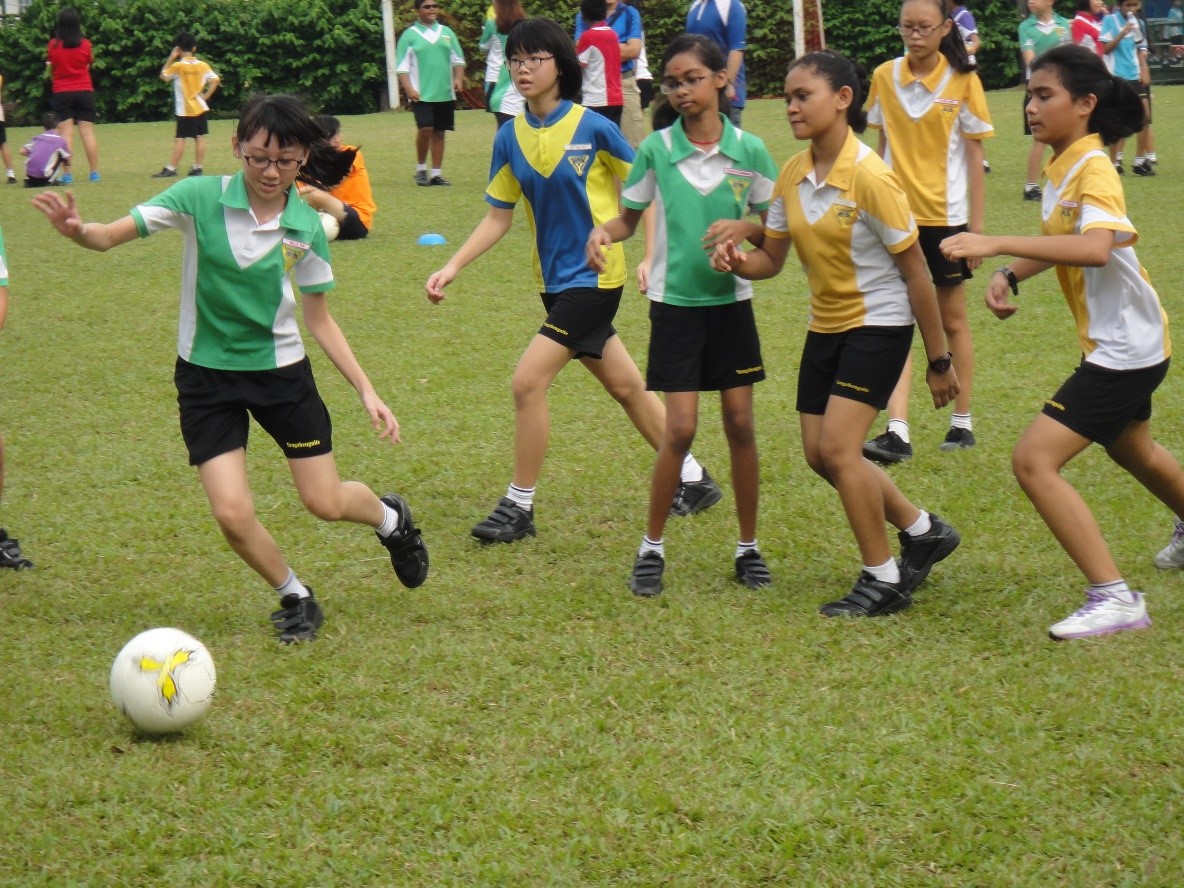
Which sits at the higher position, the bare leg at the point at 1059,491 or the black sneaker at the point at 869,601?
the bare leg at the point at 1059,491

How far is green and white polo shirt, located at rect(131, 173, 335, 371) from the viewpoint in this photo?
4398 mm

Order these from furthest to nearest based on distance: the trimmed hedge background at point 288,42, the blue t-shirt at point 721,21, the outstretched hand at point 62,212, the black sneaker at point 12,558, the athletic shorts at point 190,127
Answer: the trimmed hedge background at point 288,42 < the athletic shorts at point 190,127 < the blue t-shirt at point 721,21 < the black sneaker at point 12,558 < the outstretched hand at point 62,212

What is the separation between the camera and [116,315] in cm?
990

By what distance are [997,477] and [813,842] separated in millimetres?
3152

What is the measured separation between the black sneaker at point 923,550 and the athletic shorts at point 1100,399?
2.17ft

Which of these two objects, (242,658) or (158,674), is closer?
(158,674)

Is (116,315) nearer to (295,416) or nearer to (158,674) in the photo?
(295,416)

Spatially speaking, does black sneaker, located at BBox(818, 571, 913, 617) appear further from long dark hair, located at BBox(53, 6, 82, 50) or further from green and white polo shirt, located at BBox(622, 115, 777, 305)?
long dark hair, located at BBox(53, 6, 82, 50)

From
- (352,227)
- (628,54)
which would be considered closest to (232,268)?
(352,227)

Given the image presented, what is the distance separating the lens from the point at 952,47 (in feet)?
Result: 20.6

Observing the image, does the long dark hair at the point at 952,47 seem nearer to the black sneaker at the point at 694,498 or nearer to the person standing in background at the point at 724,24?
the black sneaker at the point at 694,498

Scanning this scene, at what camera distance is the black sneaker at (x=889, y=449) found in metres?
6.34

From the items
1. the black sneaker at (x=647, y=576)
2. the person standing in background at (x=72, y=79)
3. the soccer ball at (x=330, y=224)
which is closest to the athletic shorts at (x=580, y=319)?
the black sneaker at (x=647, y=576)

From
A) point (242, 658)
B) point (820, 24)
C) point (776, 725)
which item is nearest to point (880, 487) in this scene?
point (776, 725)
